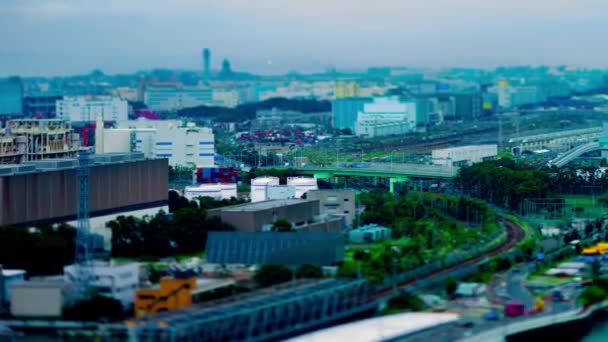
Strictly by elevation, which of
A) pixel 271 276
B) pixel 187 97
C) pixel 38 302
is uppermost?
pixel 187 97

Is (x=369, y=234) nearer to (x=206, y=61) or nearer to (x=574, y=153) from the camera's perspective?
(x=574, y=153)

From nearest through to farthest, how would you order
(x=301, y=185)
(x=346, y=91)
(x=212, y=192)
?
(x=212, y=192) < (x=301, y=185) < (x=346, y=91)

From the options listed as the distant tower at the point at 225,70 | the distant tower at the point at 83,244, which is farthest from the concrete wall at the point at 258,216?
the distant tower at the point at 225,70

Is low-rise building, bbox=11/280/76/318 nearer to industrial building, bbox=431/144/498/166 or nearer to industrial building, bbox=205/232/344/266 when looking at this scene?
industrial building, bbox=205/232/344/266

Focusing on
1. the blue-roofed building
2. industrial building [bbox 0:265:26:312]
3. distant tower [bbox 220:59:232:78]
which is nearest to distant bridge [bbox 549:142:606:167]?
industrial building [bbox 0:265:26:312]

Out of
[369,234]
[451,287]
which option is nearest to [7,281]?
[451,287]

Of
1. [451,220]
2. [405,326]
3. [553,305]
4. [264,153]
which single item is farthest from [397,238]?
[264,153]
